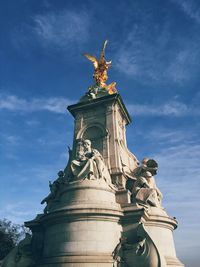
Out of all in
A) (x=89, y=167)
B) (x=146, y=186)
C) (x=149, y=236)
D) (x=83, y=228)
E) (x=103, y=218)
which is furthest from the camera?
(x=146, y=186)

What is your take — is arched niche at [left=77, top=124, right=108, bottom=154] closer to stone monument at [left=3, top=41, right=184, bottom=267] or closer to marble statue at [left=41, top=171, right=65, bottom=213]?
stone monument at [left=3, top=41, right=184, bottom=267]

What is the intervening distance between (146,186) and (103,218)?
13.6 feet

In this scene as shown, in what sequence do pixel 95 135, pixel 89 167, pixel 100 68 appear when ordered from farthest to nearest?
1. pixel 100 68
2. pixel 95 135
3. pixel 89 167

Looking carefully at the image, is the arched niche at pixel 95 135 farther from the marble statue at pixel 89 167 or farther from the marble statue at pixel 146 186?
the marble statue at pixel 146 186

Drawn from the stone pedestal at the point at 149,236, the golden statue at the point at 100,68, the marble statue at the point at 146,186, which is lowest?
the stone pedestal at the point at 149,236

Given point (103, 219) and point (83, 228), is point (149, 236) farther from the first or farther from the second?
point (83, 228)

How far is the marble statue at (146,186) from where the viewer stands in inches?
683

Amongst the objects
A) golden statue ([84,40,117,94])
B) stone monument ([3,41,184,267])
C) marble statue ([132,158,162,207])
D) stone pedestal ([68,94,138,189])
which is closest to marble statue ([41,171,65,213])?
stone monument ([3,41,184,267])

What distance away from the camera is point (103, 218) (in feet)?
50.0

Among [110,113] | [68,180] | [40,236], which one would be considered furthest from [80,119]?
[40,236]

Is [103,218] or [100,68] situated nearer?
[103,218]

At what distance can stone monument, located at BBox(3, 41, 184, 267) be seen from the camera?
14.2m

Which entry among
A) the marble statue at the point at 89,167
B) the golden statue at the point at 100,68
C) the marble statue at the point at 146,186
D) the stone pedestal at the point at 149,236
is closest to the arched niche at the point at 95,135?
the marble statue at the point at 89,167

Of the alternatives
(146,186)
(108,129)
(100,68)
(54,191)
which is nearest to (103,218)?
(146,186)
